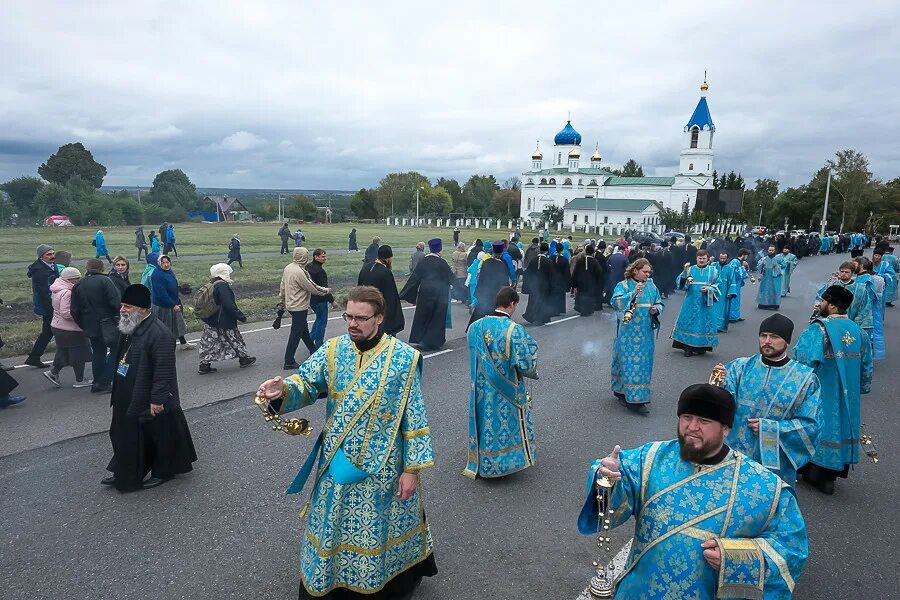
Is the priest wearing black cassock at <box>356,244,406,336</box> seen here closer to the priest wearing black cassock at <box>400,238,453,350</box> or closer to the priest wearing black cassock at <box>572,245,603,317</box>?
the priest wearing black cassock at <box>400,238,453,350</box>

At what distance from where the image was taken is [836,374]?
16.1 ft

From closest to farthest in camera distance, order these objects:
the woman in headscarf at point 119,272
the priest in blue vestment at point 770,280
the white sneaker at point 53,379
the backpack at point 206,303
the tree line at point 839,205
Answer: the white sneaker at point 53,379 → the backpack at point 206,303 → the woman in headscarf at point 119,272 → the priest in blue vestment at point 770,280 → the tree line at point 839,205

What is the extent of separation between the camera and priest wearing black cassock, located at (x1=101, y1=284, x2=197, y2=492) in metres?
4.57

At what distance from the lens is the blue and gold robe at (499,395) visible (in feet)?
16.0

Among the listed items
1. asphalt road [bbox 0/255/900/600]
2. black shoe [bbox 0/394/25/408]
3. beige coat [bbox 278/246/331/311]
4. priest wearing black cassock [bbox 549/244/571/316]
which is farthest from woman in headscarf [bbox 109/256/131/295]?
priest wearing black cassock [bbox 549/244/571/316]

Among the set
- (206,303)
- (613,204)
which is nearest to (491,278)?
(206,303)

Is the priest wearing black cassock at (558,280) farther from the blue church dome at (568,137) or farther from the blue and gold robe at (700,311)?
the blue church dome at (568,137)

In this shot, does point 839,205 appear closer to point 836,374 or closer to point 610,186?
point 610,186

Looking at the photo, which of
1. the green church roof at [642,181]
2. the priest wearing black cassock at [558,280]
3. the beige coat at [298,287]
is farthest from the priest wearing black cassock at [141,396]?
the green church roof at [642,181]

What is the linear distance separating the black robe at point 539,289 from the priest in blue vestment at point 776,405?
9.29 m

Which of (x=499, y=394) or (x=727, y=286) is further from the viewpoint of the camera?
(x=727, y=286)

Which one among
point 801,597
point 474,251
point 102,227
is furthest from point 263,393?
point 102,227

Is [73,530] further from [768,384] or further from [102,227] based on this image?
[102,227]

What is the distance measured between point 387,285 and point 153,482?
465cm
